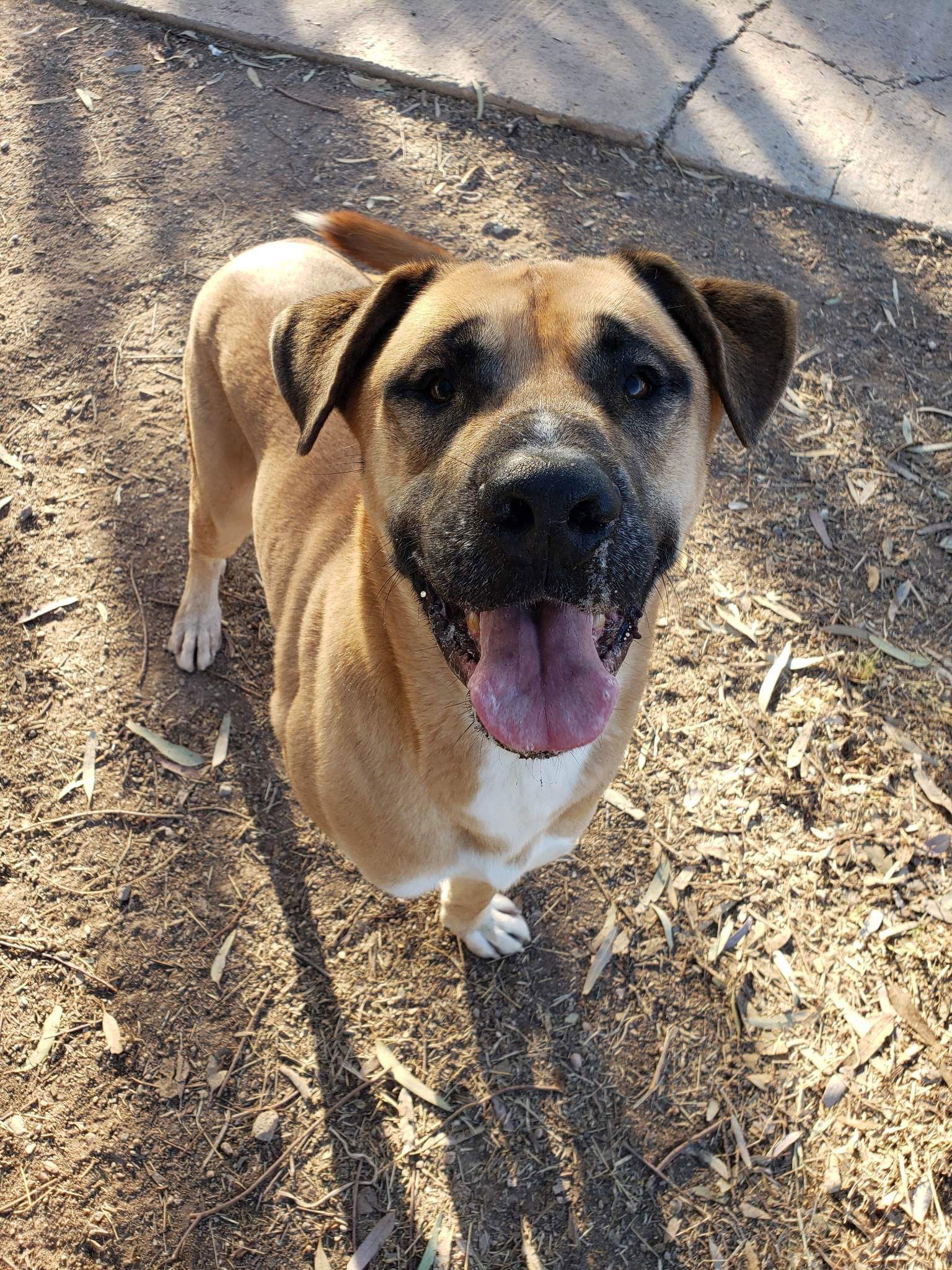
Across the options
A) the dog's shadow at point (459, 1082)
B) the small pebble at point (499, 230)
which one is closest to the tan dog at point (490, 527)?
the dog's shadow at point (459, 1082)

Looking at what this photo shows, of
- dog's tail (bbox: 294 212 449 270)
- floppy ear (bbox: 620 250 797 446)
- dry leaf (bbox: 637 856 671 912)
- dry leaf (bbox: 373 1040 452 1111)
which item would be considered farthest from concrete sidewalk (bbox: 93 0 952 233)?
dry leaf (bbox: 373 1040 452 1111)

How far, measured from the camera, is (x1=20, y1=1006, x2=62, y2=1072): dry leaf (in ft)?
9.44

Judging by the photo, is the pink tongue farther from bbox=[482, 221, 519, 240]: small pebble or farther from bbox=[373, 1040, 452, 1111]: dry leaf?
bbox=[482, 221, 519, 240]: small pebble

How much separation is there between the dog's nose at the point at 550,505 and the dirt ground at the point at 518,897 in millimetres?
1855

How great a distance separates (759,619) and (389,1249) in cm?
268

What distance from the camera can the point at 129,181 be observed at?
511cm

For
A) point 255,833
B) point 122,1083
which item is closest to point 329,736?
point 255,833

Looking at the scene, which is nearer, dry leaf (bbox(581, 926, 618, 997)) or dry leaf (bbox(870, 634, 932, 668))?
dry leaf (bbox(581, 926, 618, 997))

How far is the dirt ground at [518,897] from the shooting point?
274cm

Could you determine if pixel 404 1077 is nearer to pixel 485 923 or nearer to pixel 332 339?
pixel 485 923

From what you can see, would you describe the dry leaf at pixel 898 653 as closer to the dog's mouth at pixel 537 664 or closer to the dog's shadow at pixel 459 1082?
the dog's shadow at pixel 459 1082

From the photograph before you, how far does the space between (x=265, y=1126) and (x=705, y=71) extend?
6083 millimetres

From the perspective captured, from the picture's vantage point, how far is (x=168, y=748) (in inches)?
138

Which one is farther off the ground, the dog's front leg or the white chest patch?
the white chest patch
